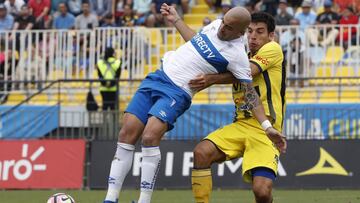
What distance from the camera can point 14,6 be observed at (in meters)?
27.1

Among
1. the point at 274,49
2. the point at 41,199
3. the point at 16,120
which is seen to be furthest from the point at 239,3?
the point at 274,49

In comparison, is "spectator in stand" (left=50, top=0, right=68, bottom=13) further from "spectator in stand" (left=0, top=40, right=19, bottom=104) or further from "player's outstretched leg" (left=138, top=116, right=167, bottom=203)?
"player's outstretched leg" (left=138, top=116, right=167, bottom=203)

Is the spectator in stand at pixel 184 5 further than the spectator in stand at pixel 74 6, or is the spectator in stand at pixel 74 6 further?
the spectator in stand at pixel 74 6

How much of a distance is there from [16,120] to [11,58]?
10.6 feet

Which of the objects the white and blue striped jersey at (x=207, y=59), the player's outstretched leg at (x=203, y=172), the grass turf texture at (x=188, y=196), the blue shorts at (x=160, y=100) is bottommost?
the grass turf texture at (x=188, y=196)

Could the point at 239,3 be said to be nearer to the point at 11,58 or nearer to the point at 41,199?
the point at 11,58

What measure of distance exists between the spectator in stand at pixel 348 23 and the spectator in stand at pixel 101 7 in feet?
18.6

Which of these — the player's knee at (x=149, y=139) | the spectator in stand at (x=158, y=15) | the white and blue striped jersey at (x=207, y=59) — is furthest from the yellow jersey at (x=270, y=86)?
the spectator in stand at (x=158, y=15)

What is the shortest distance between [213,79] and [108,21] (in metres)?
14.4

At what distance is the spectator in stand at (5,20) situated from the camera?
26312 millimetres

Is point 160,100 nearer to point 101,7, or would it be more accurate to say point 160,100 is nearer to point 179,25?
point 179,25

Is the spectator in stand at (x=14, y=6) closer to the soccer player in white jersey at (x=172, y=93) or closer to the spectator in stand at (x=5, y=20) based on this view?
the spectator in stand at (x=5, y=20)

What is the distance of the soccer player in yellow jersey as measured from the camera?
11555 millimetres

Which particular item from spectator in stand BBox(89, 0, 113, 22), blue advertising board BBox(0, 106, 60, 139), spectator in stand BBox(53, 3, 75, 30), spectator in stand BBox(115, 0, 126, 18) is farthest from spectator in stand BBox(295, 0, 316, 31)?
blue advertising board BBox(0, 106, 60, 139)
